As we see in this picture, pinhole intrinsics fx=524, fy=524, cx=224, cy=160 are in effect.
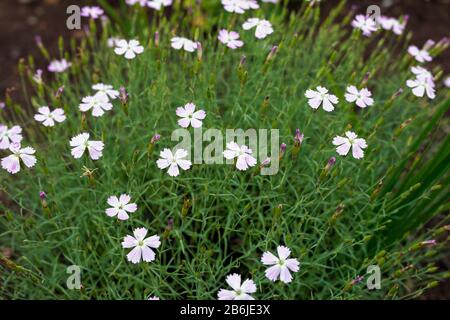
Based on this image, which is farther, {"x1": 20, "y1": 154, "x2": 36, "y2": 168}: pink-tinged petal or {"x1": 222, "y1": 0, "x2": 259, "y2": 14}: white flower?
{"x1": 222, "y1": 0, "x2": 259, "y2": 14}: white flower

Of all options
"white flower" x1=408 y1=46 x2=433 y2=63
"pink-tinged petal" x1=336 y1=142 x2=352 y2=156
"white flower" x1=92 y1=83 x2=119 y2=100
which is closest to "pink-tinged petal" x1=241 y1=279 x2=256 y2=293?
"pink-tinged petal" x1=336 y1=142 x2=352 y2=156

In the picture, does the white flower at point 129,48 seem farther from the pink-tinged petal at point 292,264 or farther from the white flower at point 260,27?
the pink-tinged petal at point 292,264

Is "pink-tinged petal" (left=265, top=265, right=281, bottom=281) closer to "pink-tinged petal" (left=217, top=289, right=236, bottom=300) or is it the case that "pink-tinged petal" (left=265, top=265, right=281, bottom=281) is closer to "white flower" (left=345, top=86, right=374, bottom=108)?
"pink-tinged petal" (left=217, top=289, right=236, bottom=300)

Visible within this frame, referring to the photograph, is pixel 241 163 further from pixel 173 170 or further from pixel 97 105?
pixel 97 105

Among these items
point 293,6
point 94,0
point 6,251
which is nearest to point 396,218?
point 6,251

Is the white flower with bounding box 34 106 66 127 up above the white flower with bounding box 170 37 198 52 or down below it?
below

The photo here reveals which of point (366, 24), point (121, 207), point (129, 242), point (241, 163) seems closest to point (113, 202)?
point (121, 207)

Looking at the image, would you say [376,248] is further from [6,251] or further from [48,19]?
[48,19]
